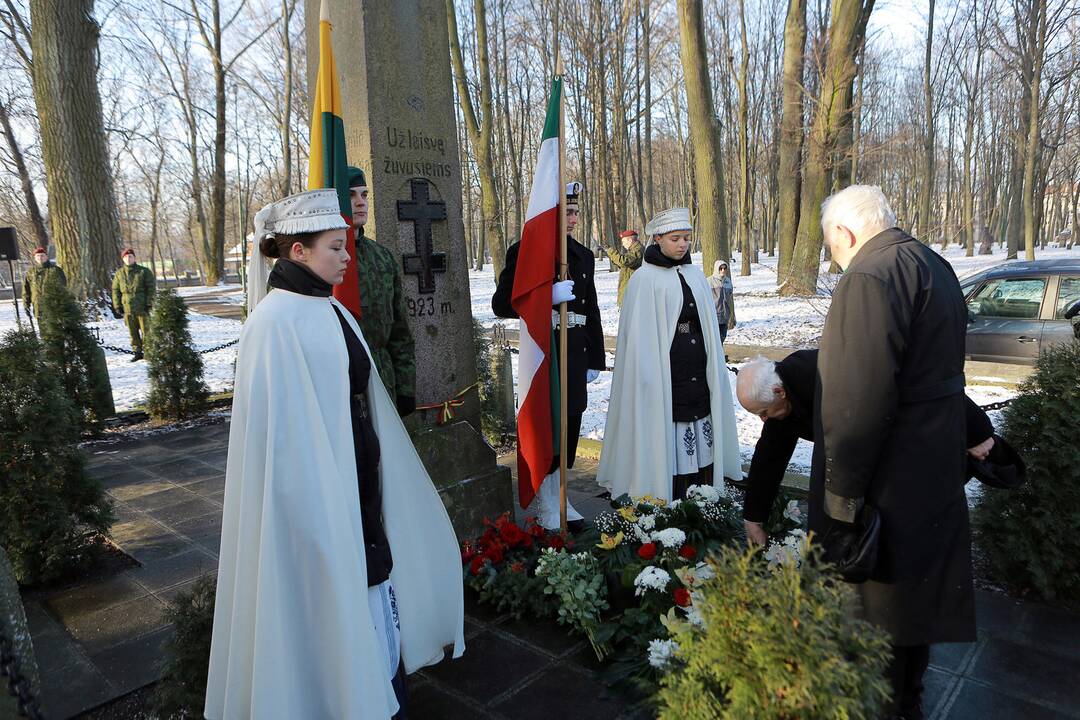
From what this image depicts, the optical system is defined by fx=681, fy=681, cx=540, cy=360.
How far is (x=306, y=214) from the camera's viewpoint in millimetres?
2338

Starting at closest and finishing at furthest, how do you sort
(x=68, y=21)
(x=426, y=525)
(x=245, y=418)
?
(x=245, y=418) < (x=426, y=525) < (x=68, y=21)

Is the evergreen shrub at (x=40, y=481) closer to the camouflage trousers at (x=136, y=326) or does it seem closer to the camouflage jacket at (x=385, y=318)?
the camouflage jacket at (x=385, y=318)

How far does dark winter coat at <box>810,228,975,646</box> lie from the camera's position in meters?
2.18

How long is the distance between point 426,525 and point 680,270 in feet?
8.50

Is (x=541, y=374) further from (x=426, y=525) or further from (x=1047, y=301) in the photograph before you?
(x=1047, y=301)

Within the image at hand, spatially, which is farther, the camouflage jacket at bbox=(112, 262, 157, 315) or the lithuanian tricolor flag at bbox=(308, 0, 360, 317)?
the camouflage jacket at bbox=(112, 262, 157, 315)

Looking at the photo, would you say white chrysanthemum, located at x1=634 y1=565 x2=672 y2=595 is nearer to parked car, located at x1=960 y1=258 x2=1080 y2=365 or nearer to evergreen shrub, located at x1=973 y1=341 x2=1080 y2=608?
evergreen shrub, located at x1=973 y1=341 x2=1080 y2=608

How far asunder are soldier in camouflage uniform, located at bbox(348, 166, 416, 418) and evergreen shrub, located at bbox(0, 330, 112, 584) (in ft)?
7.75

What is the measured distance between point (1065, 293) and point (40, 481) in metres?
9.99

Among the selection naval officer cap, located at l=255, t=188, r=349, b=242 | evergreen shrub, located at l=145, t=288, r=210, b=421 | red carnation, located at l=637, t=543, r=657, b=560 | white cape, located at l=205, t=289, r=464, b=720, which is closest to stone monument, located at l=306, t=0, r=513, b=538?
red carnation, located at l=637, t=543, r=657, b=560

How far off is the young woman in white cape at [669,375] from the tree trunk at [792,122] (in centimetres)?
1392

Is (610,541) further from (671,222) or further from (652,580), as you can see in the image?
(671,222)

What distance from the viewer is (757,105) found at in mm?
37844

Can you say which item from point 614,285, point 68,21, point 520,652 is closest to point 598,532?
point 520,652
